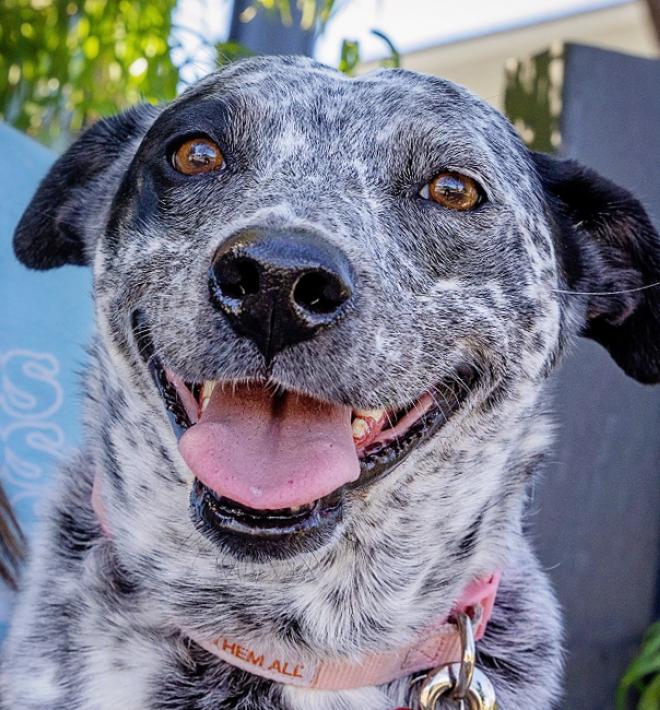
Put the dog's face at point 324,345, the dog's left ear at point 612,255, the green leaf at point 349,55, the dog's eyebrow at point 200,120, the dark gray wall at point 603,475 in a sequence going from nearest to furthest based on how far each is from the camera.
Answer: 1. the dog's face at point 324,345
2. the dog's eyebrow at point 200,120
3. the dog's left ear at point 612,255
4. the green leaf at point 349,55
5. the dark gray wall at point 603,475

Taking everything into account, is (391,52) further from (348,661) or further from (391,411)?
(348,661)

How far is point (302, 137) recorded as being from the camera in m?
1.93

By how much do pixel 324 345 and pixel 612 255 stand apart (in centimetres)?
116

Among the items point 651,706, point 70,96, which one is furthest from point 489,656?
point 70,96

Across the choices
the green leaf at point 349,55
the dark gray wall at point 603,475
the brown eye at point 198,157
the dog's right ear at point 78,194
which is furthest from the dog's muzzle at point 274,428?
the dark gray wall at point 603,475

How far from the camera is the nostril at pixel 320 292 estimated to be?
1.44m

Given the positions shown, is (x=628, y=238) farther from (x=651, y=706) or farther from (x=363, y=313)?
(x=651, y=706)

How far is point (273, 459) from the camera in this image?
1527 mm

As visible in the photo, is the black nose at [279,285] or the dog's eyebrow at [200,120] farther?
the dog's eyebrow at [200,120]

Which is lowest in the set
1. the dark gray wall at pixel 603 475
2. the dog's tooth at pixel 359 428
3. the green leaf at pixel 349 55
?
the dark gray wall at pixel 603 475

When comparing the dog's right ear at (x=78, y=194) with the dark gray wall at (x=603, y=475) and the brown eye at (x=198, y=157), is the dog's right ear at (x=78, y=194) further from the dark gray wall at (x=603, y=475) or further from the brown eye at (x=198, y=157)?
the dark gray wall at (x=603, y=475)

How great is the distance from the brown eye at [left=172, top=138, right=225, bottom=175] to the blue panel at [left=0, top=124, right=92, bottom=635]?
76 centimetres

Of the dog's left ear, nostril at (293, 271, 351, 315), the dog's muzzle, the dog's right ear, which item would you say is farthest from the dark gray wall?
nostril at (293, 271, 351, 315)

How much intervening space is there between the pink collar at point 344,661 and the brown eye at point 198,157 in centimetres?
97
